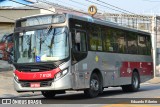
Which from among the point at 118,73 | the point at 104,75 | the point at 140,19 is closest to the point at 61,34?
the point at 104,75

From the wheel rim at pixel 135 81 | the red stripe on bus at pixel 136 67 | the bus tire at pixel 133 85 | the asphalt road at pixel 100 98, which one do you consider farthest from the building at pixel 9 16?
the asphalt road at pixel 100 98

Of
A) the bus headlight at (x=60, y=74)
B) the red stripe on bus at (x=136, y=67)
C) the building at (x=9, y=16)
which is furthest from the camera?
the building at (x=9, y=16)

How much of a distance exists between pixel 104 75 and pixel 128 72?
3.20m

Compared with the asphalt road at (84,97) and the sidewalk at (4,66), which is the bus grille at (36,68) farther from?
the sidewalk at (4,66)

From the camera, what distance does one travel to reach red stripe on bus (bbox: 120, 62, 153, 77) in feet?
65.9

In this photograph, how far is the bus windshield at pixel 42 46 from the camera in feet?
49.3

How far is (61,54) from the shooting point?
14984 mm

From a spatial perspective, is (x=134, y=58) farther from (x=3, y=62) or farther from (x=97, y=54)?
(x=3, y=62)

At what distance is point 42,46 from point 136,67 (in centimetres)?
803

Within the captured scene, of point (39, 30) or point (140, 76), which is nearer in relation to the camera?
point (39, 30)

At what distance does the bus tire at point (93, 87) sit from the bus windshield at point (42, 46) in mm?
2192

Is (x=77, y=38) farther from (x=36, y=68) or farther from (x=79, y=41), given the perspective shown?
(x=36, y=68)

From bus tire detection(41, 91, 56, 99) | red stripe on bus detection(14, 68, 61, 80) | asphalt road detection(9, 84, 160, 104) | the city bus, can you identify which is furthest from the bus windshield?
bus tire detection(41, 91, 56, 99)

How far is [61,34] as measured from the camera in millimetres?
15133
